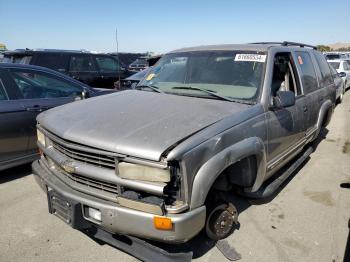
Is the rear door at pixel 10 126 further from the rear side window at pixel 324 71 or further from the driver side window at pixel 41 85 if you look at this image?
the rear side window at pixel 324 71

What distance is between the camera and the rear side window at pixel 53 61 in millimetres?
8859

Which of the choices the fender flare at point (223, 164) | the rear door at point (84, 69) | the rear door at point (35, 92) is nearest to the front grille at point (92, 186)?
the fender flare at point (223, 164)

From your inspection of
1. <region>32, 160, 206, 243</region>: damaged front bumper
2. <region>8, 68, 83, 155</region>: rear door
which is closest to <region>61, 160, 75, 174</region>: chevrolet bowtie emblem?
<region>32, 160, 206, 243</region>: damaged front bumper

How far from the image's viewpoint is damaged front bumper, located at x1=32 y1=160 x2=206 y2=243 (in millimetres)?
2377

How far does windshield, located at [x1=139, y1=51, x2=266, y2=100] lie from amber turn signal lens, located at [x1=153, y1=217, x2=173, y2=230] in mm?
1577

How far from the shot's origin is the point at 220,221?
120 inches

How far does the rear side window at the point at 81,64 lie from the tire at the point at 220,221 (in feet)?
25.4

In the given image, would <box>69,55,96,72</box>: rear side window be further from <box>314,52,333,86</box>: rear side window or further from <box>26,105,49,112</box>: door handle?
<box>314,52,333,86</box>: rear side window

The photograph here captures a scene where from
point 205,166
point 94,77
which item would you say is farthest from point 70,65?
point 205,166

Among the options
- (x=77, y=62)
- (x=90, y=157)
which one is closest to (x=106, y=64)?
(x=77, y=62)

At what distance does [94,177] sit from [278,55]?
8.91ft

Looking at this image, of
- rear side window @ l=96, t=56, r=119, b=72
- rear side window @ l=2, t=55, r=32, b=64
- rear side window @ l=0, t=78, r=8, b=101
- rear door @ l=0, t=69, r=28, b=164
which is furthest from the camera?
rear side window @ l=96, t=56, r=119, b=72

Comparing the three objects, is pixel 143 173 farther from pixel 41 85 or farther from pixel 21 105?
pixel 41 85

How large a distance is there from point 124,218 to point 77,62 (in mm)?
8177
